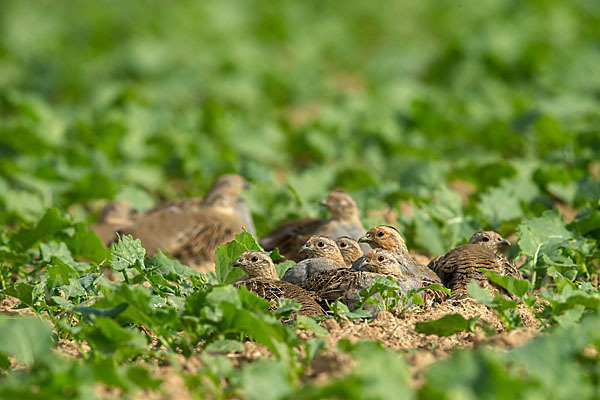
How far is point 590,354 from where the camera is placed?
3.57 metres

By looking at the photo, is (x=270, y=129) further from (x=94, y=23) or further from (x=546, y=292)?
(x=94, y=23)

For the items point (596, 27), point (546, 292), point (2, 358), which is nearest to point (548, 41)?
point (596, 27)

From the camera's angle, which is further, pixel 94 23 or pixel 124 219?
pixel 94 23

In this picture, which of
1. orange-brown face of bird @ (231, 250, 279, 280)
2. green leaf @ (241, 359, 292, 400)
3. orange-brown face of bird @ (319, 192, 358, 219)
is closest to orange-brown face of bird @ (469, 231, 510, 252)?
orange-brown face of bird @ (319, 192, 358, 219)

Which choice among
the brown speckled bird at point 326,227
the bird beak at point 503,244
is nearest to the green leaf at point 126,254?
the brown speckled bird at point 326,227

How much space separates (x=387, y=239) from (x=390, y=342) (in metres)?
1.32

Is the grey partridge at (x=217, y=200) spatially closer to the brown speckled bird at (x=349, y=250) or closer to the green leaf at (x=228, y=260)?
the brown speckled bird at (x=349, y=250)

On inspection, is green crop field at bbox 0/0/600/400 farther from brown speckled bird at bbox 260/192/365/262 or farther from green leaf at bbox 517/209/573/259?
brown speckled bird at bbox 260/192/365/262

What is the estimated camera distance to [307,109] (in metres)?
12.8

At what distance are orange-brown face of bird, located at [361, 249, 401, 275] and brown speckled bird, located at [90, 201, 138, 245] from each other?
8.91ft

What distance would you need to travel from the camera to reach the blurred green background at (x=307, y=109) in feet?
23.8

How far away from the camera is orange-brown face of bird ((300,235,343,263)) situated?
16.9 feet

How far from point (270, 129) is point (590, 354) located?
271 inches

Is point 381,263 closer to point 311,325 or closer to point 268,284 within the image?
point 268,284
